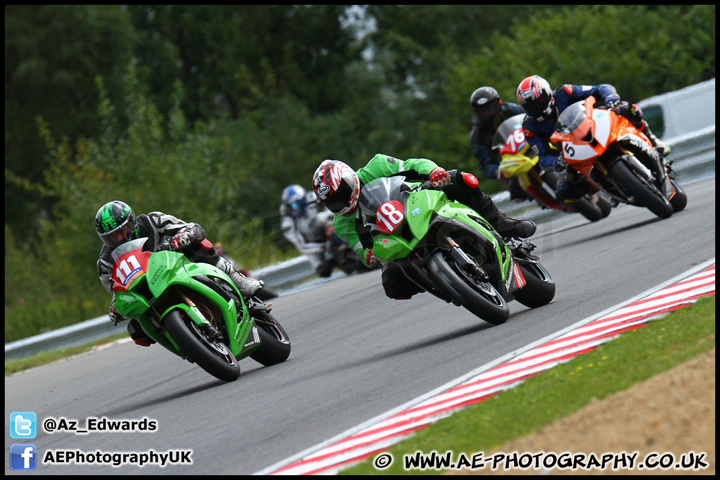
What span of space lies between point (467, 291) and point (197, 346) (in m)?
1.92

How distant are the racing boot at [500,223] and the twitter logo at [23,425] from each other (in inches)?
149

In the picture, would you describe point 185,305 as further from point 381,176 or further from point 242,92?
point 242,92

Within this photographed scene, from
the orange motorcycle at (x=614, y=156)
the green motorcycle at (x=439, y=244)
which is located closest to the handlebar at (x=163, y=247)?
the green motorcycle at (x=439, y=244)

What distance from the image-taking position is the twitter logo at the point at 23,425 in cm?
883

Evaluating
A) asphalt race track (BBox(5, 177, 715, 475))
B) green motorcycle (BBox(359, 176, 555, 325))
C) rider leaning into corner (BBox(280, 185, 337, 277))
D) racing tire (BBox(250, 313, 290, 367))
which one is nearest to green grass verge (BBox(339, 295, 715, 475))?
asphalt race track (BBox(5, 177, 715, 475))

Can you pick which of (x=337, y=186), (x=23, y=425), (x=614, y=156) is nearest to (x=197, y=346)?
(x=337, y=186)

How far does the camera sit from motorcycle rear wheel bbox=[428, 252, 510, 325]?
25.8ft

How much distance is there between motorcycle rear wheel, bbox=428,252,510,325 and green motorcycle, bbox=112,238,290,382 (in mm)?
1603

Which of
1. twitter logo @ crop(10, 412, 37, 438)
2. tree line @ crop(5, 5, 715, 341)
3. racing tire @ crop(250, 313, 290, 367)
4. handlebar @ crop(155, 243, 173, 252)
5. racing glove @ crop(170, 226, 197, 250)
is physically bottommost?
tree line @ crop(5, 5, 715, 341)

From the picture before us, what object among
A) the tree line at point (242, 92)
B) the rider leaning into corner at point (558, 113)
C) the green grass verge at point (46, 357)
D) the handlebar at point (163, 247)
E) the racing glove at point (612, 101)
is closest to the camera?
the handlebar at point (163, 247)

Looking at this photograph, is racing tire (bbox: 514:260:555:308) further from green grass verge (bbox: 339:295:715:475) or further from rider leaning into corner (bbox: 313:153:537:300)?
green grass verge (bbox: 339:295:715:475)

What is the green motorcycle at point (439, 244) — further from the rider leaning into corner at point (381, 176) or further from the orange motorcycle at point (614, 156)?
the orange motorcycle at point (614, 156)

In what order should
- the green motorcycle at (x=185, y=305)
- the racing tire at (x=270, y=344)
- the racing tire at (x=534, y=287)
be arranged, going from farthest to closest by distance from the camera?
the racing tire at (x=270, y=344)
the racing tire at (x=534, y=287)
the green motorcycle at (x=185, y=305)

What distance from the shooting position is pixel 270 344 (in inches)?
365
